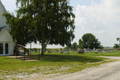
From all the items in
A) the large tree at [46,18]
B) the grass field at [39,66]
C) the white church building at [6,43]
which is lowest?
the grass field at [39,66]

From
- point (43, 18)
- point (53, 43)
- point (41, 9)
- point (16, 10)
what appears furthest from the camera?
point (53, 43)

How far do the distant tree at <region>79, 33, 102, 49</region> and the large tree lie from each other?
186ft

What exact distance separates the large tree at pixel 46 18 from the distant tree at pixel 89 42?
2226 inches

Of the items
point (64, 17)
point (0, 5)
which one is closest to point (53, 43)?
point (64, 17)

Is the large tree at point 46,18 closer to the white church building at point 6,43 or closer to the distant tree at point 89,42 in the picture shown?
the white church building at point 6,43

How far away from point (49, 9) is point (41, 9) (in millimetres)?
1426

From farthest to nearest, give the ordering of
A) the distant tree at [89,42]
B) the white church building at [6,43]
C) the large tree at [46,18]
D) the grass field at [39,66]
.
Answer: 1. the distant tree at [89,42]
2. the white church building at [6,43]
3. the large tree at [46,18]
4. the grass field at [39,66]

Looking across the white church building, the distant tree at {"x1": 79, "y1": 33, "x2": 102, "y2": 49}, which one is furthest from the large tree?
the distant tree at {"x1": 79, "y1": 33, "x2": 102, "y2": 49}

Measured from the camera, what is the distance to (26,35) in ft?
81.3

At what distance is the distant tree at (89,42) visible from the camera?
263ft

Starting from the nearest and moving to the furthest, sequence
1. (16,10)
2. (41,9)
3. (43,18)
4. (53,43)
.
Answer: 1. (43,18)
2. (41,9)
3. (16,10)
4. (53,43)

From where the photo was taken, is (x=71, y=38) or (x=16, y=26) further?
(x=71, y=38)

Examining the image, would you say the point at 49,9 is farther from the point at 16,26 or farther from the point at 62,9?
the point at 16,26

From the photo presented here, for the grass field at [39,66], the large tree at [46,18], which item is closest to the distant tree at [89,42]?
the large tree at [46,18]
